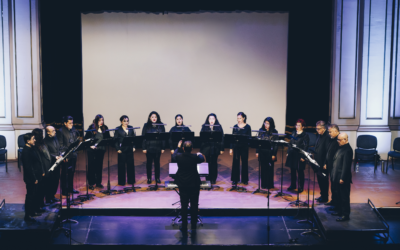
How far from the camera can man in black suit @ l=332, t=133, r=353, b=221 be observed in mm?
5039

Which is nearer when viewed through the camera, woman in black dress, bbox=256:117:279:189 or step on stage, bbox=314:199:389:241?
step on stage, bbox=314:199:389:241

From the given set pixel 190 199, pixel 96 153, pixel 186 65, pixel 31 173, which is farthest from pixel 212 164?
pixel 186 65

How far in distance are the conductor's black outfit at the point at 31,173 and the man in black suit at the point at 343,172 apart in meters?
4.37

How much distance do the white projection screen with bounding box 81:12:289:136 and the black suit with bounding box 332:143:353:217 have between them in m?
4.99

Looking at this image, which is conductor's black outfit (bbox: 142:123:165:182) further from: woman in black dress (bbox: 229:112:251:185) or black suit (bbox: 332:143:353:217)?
black suit (bbox: 332:143:353:217)

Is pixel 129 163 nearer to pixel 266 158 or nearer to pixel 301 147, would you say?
pixel 266 158

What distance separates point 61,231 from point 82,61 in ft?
19.3

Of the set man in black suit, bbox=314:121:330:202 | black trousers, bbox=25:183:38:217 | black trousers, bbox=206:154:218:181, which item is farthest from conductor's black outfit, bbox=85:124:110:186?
man in black suit, bbox=314:121:330:202

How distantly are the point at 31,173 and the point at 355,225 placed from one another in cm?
471

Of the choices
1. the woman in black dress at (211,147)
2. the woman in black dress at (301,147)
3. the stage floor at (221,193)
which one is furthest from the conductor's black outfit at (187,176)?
the woman in black dress at (301,147)

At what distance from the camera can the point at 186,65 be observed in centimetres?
995

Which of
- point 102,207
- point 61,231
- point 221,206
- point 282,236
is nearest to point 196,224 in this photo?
point 221,206

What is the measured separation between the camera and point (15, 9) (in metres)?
8.80

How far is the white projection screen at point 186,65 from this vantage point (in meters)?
9.78
